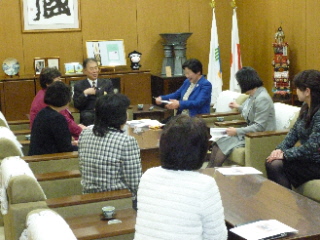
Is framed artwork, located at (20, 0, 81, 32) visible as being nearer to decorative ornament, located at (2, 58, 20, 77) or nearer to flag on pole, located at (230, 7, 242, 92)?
decorative ornament, located at (2, 58, 20, 77)

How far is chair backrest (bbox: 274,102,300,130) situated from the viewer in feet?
16.5

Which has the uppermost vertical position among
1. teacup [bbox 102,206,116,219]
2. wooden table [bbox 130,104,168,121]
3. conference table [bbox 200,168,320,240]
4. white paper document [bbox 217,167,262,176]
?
wooden table [bbox 130,104,168,121]

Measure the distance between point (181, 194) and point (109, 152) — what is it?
1.13 meters

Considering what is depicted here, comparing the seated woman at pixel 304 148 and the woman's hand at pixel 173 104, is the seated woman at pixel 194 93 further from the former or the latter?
the seated woman at pixel 304 148

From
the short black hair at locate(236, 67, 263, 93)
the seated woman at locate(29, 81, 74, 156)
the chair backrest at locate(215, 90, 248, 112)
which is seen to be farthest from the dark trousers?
the short black hair at locate(236, 67, 263, 93)

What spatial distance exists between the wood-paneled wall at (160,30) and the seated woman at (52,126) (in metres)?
3.90

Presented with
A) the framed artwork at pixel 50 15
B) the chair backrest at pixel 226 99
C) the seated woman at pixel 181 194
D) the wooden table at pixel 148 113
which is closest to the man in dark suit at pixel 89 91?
the wooden table at pixel 148 113

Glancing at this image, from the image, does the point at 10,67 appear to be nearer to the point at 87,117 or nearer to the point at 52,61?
the point at 52,61

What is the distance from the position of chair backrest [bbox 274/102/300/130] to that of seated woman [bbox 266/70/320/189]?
2.30 feet

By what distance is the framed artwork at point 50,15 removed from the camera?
7.86 m

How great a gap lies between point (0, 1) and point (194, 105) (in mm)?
3536

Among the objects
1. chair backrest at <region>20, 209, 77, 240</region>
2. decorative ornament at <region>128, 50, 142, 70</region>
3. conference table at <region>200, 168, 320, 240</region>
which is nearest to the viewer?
chair backrest at <region>20, 209, 77, 240</region>

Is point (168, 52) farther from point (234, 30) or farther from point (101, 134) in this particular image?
point (101, 134)

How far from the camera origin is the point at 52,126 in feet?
13.5
